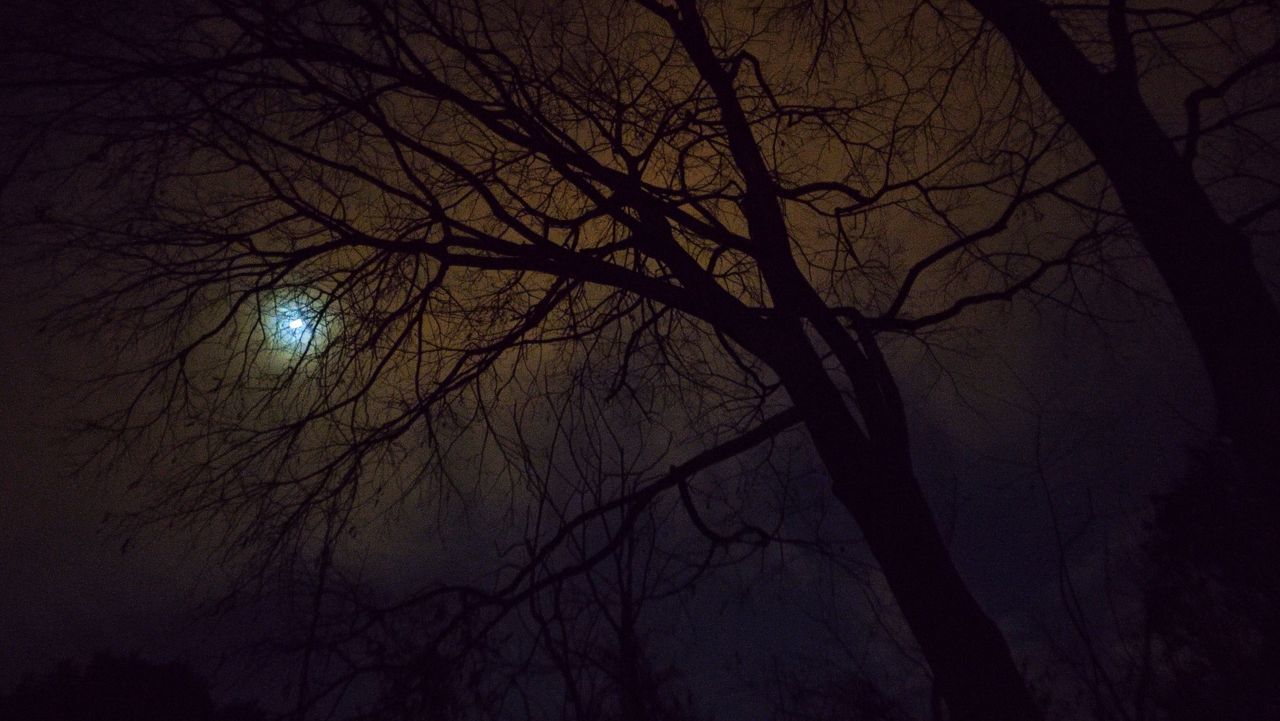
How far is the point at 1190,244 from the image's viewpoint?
2.90 m

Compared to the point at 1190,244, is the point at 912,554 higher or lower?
lower

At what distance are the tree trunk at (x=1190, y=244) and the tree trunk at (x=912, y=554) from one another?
4.46 feet

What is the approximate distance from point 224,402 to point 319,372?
526 millimetres

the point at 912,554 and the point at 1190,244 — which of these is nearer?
the point at 1190,244

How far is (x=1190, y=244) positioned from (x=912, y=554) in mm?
1857

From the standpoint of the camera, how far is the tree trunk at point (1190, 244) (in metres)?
2.72

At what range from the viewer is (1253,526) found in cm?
407

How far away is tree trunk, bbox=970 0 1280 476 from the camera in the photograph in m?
2.72

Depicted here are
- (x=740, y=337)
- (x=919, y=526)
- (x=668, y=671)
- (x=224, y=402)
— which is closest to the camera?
(x=919, y=526)

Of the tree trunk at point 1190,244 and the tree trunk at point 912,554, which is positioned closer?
A: the tree trunk at point 1190,244

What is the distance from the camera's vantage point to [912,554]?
3588 millimetres

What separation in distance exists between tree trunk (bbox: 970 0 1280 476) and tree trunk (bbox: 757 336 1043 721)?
136 cm

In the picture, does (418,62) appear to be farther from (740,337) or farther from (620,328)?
(740,337)

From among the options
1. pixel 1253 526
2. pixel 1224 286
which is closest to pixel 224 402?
pixel 1224 286
